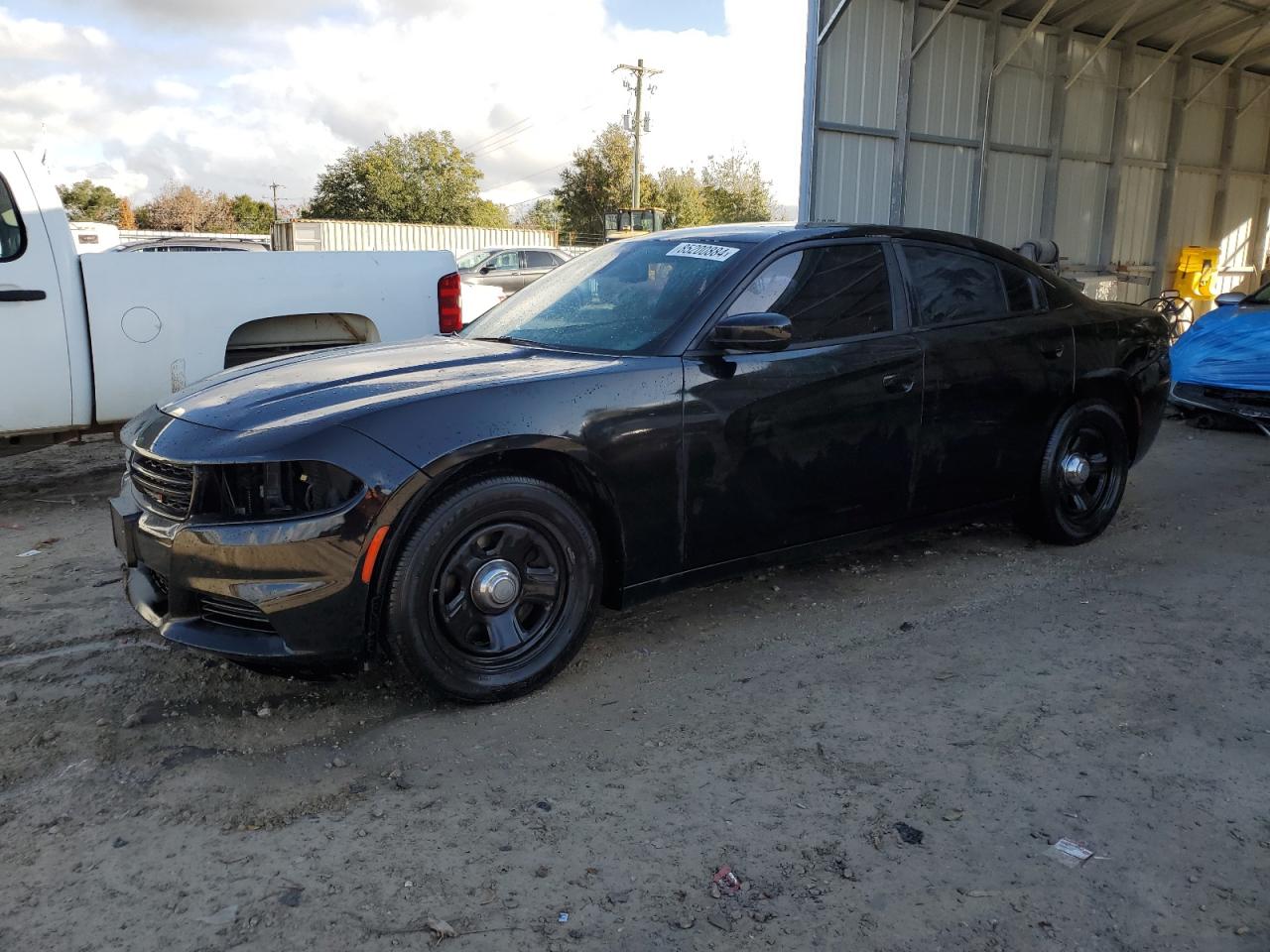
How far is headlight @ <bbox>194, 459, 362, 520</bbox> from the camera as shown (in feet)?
9.79

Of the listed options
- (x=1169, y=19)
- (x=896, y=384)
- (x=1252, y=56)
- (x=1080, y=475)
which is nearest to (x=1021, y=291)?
(x=1080, y=475)

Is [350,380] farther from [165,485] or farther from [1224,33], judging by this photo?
[1224,33]

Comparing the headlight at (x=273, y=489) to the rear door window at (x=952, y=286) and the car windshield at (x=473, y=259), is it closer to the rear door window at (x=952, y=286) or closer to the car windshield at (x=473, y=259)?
the rear door window at (x=952, y=286)

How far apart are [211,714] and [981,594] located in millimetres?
3263

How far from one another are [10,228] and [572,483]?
157 inches

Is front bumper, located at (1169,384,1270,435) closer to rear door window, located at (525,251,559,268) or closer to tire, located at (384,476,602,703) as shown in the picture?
tire, located at (384,476,602,703)

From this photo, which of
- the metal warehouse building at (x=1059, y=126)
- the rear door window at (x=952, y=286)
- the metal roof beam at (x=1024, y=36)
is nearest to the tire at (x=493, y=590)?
the rear door window at (x=952, y=286)

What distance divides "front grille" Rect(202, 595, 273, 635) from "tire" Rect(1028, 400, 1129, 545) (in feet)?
12.1

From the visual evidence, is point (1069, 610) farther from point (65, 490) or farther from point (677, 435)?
Answer: point (65, 490)

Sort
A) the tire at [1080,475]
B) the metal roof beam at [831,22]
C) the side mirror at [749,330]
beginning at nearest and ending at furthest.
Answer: the side mirror at [749,330]
the tire at [1080,475]
the metal roof beam at [831,22]

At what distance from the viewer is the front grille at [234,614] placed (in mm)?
3006

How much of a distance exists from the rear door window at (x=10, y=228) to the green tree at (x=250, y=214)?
199 ft

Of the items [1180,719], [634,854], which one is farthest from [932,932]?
[1180,719]

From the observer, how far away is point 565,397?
11.0ft
